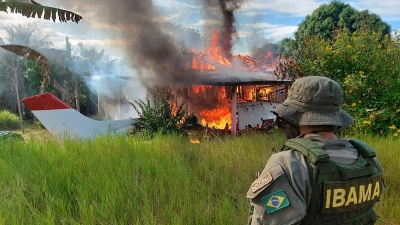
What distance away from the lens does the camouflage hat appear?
1423mm

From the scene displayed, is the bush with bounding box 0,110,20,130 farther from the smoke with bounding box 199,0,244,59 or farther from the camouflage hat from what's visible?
the camouflage hat

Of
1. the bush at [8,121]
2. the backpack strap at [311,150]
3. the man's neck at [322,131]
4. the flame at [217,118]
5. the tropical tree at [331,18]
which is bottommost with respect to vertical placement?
the bush at [8,121]

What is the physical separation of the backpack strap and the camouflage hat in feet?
0.43

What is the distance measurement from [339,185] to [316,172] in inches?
5.7

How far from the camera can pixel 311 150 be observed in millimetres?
1265

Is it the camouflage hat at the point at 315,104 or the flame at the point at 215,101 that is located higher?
the camouflage hat at the point at 315,104

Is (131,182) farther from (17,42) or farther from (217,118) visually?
(17,42)

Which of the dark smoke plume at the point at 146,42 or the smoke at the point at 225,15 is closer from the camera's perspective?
the dark smoke plume at the point at 146,42

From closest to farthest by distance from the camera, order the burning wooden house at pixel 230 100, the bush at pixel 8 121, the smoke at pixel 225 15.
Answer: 1. the burning wooden house at pixel 230 100
2. the smoke at pixel 225 15
3. the bush at pixel 8 121

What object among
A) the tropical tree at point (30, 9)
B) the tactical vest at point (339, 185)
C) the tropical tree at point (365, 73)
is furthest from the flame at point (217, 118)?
the tactical vest at point (339, 185)

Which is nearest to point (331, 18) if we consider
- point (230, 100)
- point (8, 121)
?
point (230, 100)

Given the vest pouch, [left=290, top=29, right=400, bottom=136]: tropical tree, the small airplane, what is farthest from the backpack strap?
the small airplane

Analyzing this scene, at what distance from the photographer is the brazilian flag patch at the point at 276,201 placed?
1.26 metres

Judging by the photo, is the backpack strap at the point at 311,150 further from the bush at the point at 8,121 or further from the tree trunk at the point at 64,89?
the tree trunk at the point at 64,89
